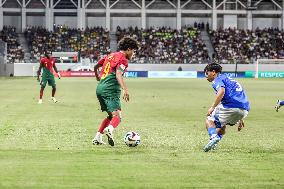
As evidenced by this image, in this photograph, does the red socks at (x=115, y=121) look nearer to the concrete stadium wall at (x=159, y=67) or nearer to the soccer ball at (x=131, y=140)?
the soccer ball at (x=131, y=140)

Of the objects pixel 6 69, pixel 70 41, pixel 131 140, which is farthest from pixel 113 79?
pixel 70 41

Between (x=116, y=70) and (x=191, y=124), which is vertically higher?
(x=116, y=70)

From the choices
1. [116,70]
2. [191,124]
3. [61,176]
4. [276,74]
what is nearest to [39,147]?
[116,70]

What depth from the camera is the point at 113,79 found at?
14406 millimetres

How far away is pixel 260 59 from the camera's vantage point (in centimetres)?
8906

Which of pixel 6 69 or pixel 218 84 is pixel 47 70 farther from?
pixel 6 69

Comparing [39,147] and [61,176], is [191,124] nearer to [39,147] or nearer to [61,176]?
[39,147]

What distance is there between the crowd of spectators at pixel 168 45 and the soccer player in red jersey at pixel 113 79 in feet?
241

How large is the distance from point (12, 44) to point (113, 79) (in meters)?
77.4

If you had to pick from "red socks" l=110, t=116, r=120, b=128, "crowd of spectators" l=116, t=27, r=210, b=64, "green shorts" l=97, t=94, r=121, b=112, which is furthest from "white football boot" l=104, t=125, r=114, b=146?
"crowd of spectators" l=116, t=27, r=210, b=64

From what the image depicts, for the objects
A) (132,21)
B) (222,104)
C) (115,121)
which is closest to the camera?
(222,104)

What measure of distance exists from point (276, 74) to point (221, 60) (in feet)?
24.7

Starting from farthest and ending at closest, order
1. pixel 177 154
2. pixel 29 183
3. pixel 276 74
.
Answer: pixel 276 74 → pixel 177 154 → pixel 29 183

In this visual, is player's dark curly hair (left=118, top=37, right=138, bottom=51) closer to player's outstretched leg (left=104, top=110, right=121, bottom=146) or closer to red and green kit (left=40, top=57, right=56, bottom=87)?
player's outstretched leg (left=104, top=110, right=121, bottom=146)
